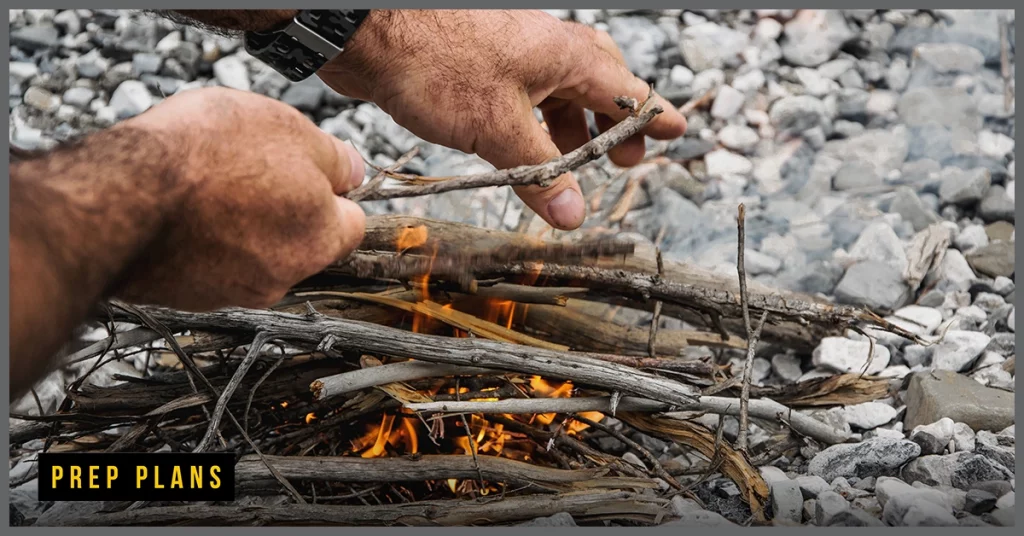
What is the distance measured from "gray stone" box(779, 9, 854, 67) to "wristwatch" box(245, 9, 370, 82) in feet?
7.20

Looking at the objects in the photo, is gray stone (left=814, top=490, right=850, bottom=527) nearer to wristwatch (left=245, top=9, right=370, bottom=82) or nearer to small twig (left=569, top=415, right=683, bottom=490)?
small twig (left=569, top=415, right=683, bottom=490)

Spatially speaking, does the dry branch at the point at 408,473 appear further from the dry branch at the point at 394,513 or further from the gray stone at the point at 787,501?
the gray stone at the point at 787,501

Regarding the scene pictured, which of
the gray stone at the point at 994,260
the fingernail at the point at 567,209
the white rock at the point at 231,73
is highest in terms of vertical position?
the white rock at the point at 231,73

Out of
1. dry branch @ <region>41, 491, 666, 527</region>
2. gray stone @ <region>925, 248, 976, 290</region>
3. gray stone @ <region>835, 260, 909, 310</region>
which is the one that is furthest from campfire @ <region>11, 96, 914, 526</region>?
gray stone @ <region>925, 248, 976, 290</region>

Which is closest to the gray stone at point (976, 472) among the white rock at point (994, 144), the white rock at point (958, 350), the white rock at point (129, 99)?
the white rock at point (958, 350)

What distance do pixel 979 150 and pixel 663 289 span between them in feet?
5.44

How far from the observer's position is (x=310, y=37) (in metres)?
1.55

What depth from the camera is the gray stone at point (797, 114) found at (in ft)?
9.98

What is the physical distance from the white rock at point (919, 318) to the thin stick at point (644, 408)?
50 cm

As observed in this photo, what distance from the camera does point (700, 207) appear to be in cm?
283

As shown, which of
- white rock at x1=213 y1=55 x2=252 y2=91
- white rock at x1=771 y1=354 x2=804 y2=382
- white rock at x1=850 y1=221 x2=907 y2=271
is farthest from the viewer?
white rock at x1=213 y1=55 x2=252 y2=91

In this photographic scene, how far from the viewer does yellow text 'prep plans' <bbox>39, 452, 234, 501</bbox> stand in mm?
1405

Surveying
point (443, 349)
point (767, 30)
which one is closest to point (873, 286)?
point (443, 349)

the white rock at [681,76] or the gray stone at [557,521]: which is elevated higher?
the white rock at [681,76]
